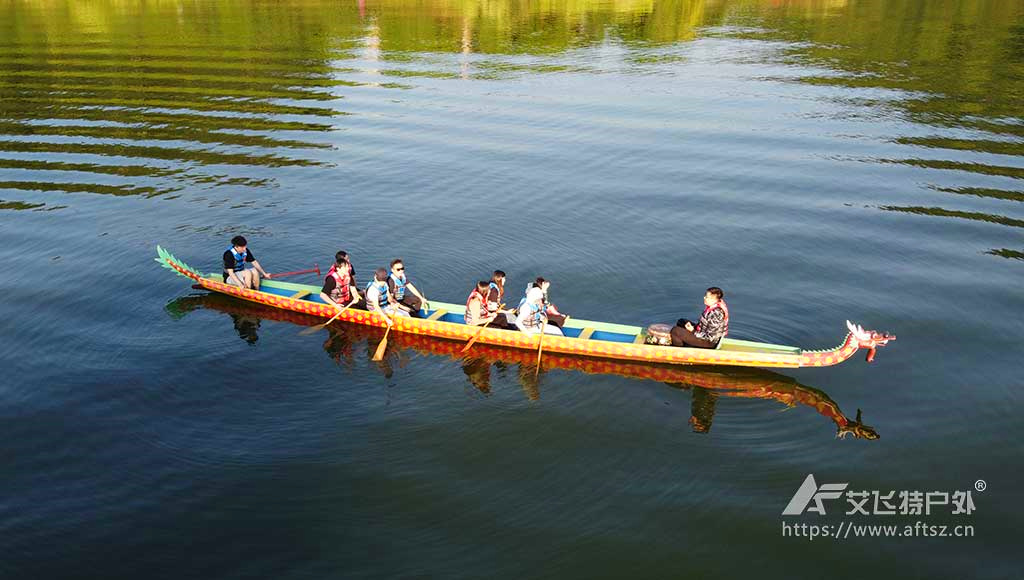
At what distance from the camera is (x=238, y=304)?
24344 mm

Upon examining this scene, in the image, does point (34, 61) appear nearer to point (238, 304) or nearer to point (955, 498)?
point (238, 304)

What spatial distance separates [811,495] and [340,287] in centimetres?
1331

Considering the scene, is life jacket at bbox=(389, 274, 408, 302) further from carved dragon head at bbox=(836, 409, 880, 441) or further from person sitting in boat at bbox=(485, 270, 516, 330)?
carved dragon head at bbox=(836, 409, 880, 441)

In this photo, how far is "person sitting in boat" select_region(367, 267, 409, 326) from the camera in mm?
21812

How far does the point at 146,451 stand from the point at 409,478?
18.8 ft

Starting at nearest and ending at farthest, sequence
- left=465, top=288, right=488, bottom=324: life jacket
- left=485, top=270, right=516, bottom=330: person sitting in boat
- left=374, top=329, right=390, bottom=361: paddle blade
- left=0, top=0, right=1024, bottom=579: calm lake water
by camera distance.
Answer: left=0, top=0, right=1024, bottom=579: calm lake water
left=465, top=288, right=488, bottom=324: life jacket
left=374, top=329, right=390, bottom=361: paddle blade
left=485, top=270, right=516, bottom=330: person sitting in boat

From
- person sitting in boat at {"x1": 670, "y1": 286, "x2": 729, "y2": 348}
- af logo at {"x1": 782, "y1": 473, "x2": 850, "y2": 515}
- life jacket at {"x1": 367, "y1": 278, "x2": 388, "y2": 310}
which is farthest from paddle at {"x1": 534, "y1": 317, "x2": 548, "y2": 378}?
af logo at {"x1": 782, "y1": 473, "x2": 850, "y2": 515}

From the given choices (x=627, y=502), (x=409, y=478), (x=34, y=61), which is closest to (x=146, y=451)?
(x=409, y=478)

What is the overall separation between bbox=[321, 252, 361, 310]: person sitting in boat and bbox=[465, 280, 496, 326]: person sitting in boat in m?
3.40

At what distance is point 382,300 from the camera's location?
2208 cm

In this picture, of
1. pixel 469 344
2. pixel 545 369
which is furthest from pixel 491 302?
pixel 545 369

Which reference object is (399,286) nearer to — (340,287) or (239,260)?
(340,287)

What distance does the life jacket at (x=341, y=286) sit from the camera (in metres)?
22.3

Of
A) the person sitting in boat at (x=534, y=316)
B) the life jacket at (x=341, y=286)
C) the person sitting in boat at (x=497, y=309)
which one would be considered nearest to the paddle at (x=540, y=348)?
the person sitting in boat at (x=534, y=316)
